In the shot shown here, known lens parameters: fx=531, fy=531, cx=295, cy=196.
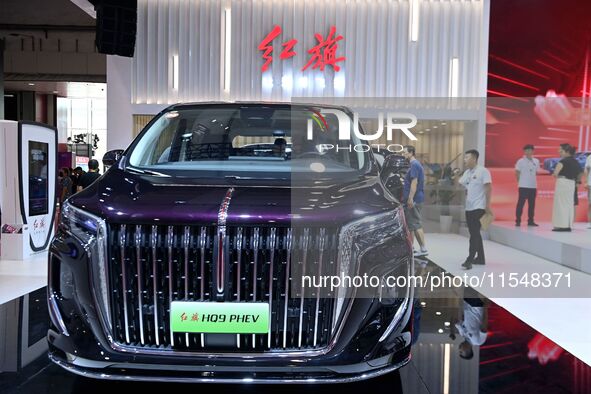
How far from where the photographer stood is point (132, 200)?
6.57ft

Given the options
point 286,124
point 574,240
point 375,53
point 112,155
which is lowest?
point 574,240

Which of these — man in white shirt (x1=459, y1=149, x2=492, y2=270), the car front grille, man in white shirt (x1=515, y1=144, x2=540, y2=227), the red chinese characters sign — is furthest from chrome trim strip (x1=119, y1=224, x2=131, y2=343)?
the red chinese characters sign

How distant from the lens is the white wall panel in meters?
9.36

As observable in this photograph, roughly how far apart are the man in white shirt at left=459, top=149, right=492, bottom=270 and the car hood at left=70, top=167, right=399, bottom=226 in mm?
3928

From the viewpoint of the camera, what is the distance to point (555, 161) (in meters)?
6.83

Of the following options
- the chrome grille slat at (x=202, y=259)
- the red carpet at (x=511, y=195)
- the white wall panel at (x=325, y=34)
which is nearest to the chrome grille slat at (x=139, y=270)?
the chrome grille slat at (x=202, y=259)

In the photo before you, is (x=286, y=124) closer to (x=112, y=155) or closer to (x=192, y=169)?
(x=192, y=169)

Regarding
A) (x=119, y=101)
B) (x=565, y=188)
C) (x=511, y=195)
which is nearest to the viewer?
(x=565, y=188)

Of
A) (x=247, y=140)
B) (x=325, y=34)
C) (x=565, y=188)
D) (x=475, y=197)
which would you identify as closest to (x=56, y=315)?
(x=247, y=140)

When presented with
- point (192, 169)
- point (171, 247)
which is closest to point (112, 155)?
point (192, 169)

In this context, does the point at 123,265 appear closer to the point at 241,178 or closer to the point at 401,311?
the point at 241,178

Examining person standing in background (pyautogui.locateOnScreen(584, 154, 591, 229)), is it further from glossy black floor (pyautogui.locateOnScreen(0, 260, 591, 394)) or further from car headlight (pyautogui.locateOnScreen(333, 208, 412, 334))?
car headlight (pyautogui.locateOnScreen(333, 208, 412, 334))

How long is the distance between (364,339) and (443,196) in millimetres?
6767

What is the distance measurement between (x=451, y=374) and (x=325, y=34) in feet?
25.3
